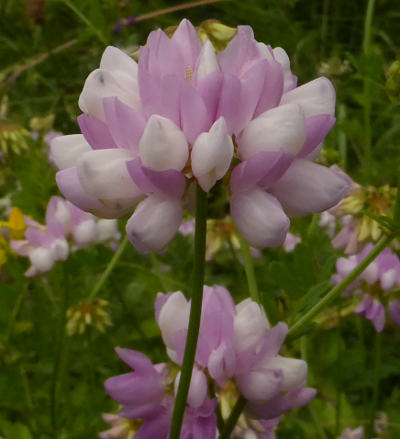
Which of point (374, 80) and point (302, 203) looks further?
point (374, 80)

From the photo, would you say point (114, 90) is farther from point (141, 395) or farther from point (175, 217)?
point (141, 395)

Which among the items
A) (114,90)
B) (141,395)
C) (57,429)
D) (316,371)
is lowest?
(316,371)

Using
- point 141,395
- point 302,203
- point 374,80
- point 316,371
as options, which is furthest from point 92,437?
point 302,203

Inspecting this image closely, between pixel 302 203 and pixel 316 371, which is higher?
pixel 302 203

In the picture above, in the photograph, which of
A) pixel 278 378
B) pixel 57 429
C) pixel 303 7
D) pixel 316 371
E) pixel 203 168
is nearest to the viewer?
pixel 203 168

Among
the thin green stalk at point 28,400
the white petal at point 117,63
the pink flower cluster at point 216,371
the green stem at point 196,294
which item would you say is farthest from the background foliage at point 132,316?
the white petal at point 117,63

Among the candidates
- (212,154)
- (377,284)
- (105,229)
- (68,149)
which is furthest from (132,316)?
(212,154)

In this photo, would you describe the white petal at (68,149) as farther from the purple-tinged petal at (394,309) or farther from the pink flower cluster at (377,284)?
the purple-tinged petal at (394,309)

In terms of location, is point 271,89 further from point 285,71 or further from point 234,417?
point 234,417
